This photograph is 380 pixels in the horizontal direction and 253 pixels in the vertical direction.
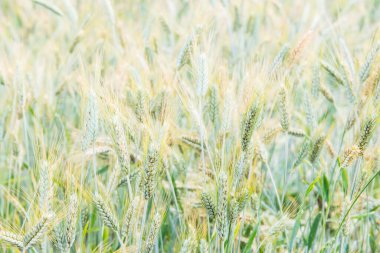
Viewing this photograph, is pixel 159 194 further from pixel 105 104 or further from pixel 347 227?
pixel 347 227

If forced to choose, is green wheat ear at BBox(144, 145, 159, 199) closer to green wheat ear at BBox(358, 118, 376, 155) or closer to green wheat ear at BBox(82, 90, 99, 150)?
green wheat ear at BBox(82, 90, 99, 150)

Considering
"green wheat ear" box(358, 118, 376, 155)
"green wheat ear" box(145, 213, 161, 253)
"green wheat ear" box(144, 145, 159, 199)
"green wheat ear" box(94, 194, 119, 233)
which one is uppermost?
"green wheat ear" box(358, 118, 376, 155)

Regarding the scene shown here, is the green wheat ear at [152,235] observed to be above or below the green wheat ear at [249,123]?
below

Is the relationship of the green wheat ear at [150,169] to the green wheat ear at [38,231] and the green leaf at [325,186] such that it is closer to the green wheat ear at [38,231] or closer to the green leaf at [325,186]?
the green wheat ear at [38,231]

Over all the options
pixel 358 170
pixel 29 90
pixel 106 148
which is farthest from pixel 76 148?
pixel 358 170

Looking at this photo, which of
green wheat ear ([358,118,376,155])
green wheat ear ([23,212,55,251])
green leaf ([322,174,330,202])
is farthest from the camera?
green leaf ([322,174,330,202])

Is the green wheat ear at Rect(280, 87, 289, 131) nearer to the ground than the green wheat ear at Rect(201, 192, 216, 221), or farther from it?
farther from it

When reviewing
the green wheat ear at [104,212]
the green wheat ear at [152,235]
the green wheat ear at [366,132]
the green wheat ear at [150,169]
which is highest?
the green wheat ear at [366,132]

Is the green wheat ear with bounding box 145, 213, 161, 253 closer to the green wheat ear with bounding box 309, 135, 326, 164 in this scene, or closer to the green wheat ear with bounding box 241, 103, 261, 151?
the green wheat ear with bounding box 241, 103, 261, 151

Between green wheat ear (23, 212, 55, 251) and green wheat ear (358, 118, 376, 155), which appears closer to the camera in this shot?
green wheat ear (23, 212, 55, 251)

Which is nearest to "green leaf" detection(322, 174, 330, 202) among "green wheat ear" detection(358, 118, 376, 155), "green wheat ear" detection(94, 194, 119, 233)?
"green wheat ear" detection(358, 118, 376, 155)

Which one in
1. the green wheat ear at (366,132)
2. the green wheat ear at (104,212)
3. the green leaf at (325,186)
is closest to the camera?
the green wheat ear at (104,212)

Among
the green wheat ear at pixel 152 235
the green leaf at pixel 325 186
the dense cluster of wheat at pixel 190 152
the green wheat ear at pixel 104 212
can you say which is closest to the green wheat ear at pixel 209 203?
the dense cluster of wheat at pixel 190 152

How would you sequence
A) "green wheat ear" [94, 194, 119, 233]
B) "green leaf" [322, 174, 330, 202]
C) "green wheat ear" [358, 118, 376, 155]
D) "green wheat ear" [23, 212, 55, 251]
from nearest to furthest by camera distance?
1. "green wheat ear" [23, 212, 55, 251]
2. "green wheat ear" [94, 194, 119, 233]
3. "green wheat ear" [358, 118, 376, 155]
4. "green leaf" [322, 174, 330, 202]
